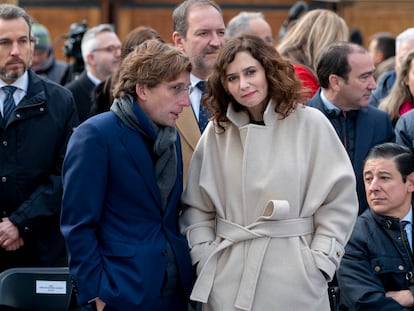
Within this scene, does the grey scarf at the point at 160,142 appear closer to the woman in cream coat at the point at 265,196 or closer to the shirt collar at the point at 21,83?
the woman in cream coat at the point at 265,196

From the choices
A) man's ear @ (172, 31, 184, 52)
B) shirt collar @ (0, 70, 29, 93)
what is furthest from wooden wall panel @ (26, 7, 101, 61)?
shirt collar @ (0, 70, 29, 93)

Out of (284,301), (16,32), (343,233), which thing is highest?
(16,32)

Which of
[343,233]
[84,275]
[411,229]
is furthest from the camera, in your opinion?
[411,229]

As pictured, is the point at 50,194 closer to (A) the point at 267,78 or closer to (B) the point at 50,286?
(B) the point at 50,286

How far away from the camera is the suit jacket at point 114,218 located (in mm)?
3732

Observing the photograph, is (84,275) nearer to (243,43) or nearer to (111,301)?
(111,301)

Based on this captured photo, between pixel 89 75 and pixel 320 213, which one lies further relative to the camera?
pixel 89 75

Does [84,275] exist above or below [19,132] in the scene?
below

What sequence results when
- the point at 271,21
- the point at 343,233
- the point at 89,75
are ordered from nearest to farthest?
the point at 343,233 < the point at 89,75 < the point at 271,21

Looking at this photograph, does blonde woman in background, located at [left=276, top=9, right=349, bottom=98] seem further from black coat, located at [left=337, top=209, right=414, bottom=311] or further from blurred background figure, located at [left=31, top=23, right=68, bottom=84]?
blurred background figure, located at [left=31, top=23, right=68, bottom=84]

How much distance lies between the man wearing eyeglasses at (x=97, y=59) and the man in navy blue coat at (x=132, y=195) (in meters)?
3.08

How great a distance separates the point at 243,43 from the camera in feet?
13.2

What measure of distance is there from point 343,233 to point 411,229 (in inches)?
33.2

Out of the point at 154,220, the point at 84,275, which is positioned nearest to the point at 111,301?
the point at 84,275
